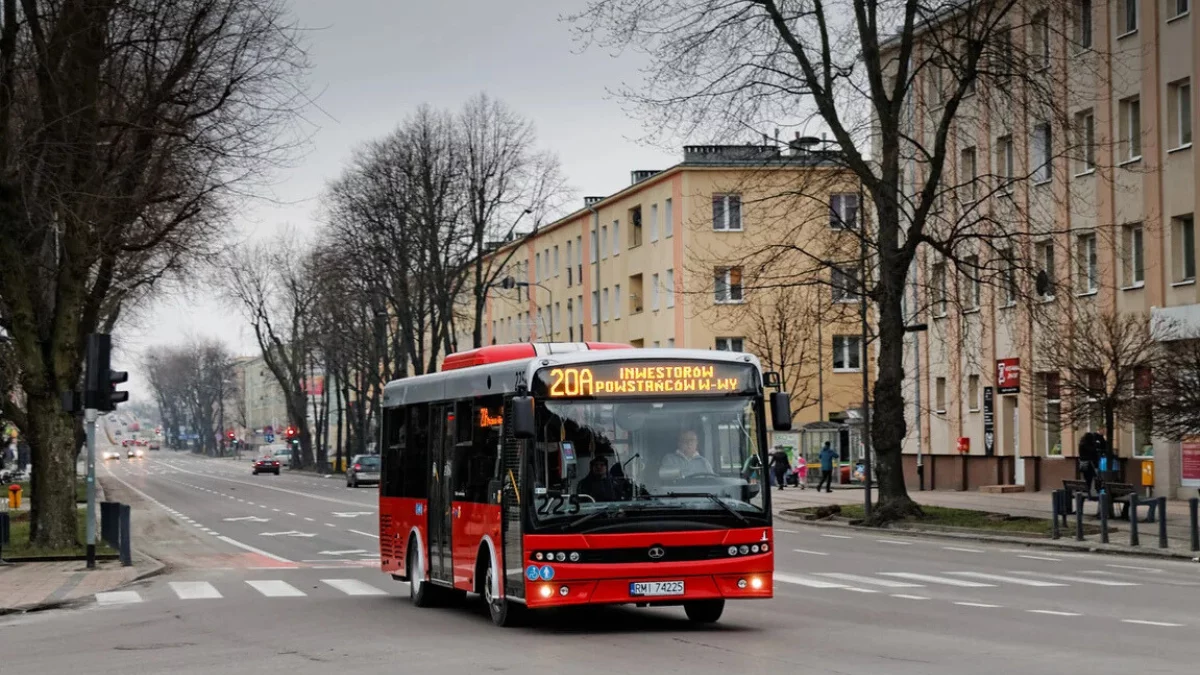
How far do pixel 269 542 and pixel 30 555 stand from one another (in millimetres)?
7955

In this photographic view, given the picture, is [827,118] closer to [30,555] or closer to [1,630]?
[30,555]

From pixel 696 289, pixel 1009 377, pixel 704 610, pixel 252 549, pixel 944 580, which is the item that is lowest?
pixel 252 549

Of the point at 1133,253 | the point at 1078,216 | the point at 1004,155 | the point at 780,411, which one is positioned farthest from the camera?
the point at 1004,155

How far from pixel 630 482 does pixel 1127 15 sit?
35178mm

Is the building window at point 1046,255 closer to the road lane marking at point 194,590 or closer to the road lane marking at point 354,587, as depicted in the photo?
the road lane marking at point 354,587

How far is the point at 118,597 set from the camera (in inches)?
912

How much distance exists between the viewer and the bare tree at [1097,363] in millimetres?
38531

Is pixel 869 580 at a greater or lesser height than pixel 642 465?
lesser

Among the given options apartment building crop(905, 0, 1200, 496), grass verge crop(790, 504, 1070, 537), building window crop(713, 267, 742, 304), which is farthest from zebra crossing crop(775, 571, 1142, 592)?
building window crop(713, 267, 742, 304)

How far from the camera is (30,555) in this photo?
31.0m

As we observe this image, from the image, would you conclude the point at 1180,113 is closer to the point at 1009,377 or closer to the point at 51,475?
the point at 1009,377

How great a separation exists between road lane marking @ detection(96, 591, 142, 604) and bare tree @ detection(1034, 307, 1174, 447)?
2114 cm

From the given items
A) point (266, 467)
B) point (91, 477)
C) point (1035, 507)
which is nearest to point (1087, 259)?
point (1035, 507)

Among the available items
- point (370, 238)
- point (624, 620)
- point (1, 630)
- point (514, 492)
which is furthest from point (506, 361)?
point (370, 238)
